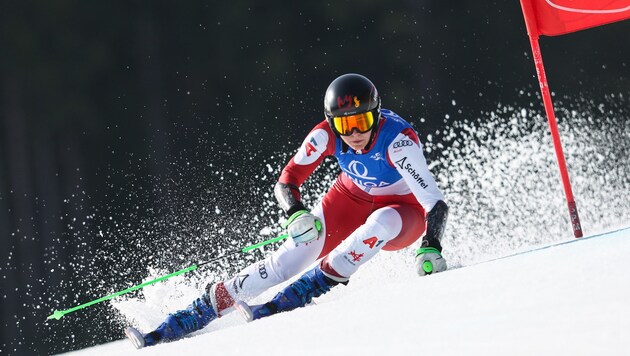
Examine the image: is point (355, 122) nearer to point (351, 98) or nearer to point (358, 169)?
point (351, 98)

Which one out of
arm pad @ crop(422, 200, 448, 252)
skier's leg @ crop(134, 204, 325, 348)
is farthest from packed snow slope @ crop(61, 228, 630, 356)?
skier's leg @ crop(134, 204, 325, 348)

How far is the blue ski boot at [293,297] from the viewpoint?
379 cm

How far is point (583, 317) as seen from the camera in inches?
80.4

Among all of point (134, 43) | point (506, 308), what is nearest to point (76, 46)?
point (134, 43)

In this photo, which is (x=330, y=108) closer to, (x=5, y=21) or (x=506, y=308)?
(x=506, y=308)

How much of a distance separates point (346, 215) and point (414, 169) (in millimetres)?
570

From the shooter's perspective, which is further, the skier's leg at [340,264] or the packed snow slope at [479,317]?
the skier's leg at [340,264]

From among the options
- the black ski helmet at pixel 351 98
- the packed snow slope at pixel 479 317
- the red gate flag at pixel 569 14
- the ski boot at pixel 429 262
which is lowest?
the packed snow slope at pixel 479 317

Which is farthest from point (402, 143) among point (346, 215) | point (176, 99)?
point (176, 99)

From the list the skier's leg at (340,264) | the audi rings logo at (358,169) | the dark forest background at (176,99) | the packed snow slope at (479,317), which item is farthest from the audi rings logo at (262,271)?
the dark forest background at (176,99)

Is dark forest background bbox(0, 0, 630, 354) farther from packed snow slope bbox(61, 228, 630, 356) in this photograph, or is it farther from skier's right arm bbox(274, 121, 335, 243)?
packed snow slope bbox(61, 228, 630, 356)

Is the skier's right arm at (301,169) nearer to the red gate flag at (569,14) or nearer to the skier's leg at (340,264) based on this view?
the skier's leg at (340,264)

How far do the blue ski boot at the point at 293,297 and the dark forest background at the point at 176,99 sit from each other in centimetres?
341

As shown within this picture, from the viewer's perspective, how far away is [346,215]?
174 inches
